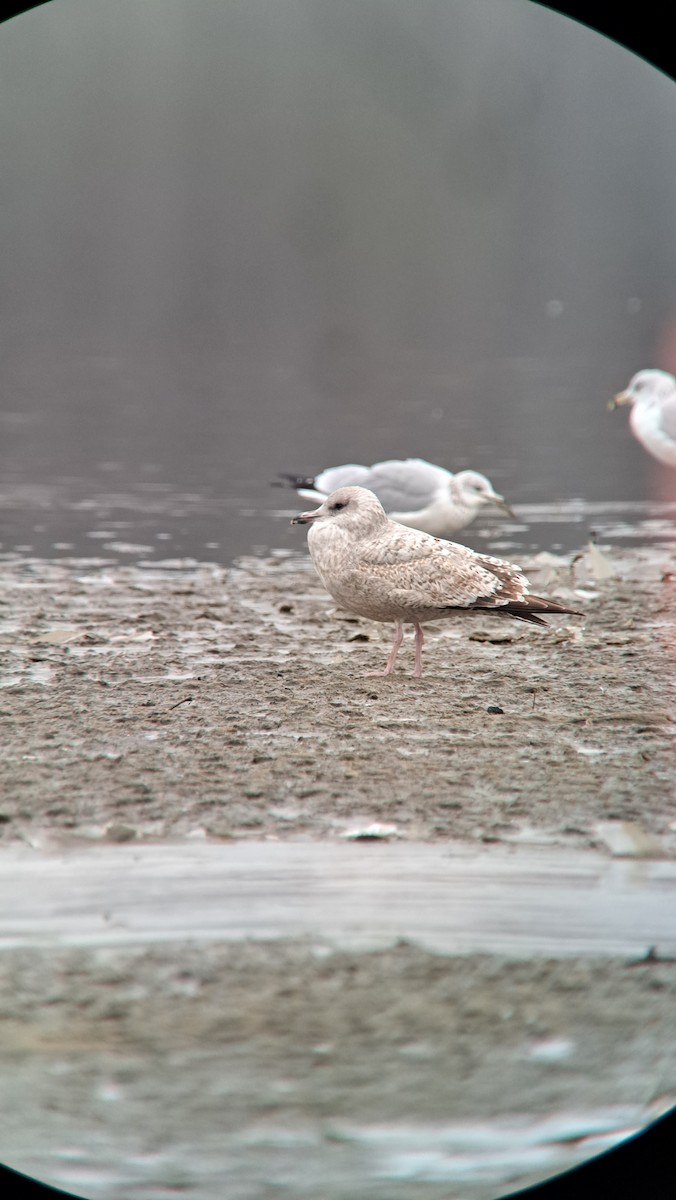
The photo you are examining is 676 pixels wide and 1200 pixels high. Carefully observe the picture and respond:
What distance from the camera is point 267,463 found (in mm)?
8422

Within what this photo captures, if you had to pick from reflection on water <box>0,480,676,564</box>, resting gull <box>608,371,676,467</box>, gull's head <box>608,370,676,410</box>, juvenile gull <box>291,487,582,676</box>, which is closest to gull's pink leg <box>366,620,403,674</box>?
juvenile gull <box>291,487,582,676</box>

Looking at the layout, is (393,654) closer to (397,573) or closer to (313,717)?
(397,573)

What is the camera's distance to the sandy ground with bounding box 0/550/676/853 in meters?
2.92

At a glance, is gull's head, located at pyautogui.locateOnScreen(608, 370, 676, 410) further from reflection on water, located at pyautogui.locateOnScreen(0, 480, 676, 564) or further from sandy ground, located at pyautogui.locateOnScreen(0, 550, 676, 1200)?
sandy ground, located at pyautogui.locateOnScreen(0, 550, 676, 1200)

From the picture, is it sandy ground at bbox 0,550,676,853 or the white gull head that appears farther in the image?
the white gull head

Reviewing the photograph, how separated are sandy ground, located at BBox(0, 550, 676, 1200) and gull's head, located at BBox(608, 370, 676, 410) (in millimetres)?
2556

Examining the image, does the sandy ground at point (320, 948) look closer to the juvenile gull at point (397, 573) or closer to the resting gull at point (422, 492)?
the juvenile gull at point (397, 573)

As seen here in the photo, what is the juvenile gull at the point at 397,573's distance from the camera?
3.99 metres

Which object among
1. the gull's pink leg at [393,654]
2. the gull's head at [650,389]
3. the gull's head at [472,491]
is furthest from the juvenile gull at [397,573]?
the gull's head at [650,389]

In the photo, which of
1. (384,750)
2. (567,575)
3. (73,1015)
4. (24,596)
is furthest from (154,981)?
(567,575)

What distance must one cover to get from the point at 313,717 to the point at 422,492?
244 cm

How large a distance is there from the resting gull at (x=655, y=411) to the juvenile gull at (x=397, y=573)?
3.05 m

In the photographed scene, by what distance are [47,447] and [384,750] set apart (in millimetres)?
6343

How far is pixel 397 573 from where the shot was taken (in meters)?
3.99
